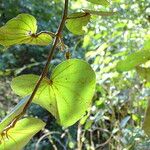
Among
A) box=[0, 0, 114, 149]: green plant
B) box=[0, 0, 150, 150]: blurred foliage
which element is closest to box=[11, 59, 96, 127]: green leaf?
box=[0, 0, 114, 149]: green plant

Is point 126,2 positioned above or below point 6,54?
above

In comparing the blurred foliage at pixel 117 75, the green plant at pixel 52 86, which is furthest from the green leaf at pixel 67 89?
the blurred foliage at pixel 117 75

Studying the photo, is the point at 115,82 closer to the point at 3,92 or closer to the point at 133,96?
the point at 133,96

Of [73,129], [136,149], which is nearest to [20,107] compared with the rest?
[136,149]

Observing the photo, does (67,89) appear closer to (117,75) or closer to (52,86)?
(52,86)

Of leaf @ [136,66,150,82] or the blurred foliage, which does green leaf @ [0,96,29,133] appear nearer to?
leaf @ [136,66,150,82]

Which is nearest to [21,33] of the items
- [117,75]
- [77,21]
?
[77,21]

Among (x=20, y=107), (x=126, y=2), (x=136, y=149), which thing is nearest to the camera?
(x=20, y=107)

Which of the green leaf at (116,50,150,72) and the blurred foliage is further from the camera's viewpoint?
the blurred foliage
